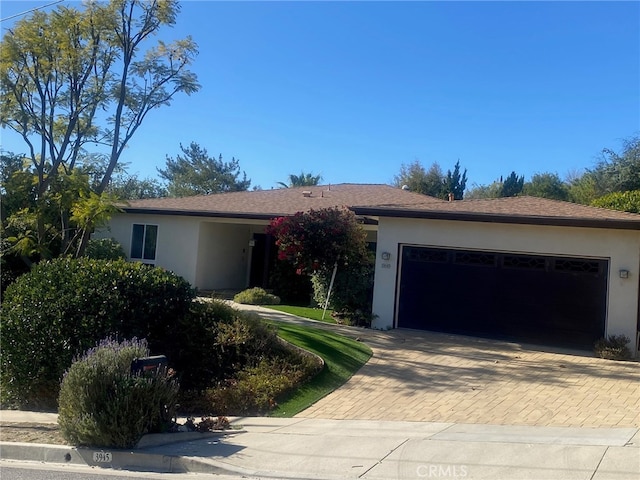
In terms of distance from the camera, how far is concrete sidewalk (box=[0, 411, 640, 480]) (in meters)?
6.20

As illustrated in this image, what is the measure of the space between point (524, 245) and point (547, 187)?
3184 cm

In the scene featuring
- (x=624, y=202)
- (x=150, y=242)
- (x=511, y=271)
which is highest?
(x=624, y=202)

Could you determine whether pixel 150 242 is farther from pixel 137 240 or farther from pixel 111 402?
pixel 111 402

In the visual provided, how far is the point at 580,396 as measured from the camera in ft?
31.8

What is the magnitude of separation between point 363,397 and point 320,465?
11.0 ft

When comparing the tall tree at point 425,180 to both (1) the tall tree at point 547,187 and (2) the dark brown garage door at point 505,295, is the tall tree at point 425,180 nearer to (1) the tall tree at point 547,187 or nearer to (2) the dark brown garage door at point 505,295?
(1) the tall tree at point 547,187

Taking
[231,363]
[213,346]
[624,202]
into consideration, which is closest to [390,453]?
[231,363]

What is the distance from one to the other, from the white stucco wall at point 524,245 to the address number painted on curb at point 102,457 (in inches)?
379

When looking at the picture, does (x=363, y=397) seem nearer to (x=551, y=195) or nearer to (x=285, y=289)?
(x=285, y=289)

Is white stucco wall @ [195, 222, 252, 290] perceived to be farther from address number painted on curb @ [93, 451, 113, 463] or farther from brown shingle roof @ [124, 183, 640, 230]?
address number painted on curb @ [93, 451, 113, 463]

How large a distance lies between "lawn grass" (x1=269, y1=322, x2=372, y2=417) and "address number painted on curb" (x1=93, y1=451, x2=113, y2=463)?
271cm

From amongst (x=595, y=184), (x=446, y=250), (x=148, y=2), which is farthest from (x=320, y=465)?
(x=595, y=184)

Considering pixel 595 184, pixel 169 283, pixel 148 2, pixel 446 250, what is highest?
pixel 148 2

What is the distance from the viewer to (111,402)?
7.35 metres
